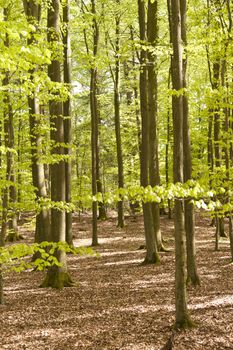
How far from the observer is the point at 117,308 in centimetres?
930

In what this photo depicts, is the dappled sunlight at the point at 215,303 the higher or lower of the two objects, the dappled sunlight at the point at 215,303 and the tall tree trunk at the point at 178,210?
the lower

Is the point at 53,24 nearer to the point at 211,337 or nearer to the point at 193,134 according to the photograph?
the point at 211,337

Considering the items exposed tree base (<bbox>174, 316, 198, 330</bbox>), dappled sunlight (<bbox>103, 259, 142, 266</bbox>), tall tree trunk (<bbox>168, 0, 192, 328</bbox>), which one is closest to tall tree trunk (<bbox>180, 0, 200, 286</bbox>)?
tall tree trunk (<bbox>168, 0, 192, 328</bbox>)

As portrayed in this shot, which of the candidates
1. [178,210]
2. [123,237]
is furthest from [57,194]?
[123,237]

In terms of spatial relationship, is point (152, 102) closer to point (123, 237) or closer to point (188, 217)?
point (188, 217)

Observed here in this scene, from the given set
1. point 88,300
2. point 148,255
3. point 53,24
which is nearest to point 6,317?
point 88,300

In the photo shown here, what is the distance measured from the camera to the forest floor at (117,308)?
718 cm

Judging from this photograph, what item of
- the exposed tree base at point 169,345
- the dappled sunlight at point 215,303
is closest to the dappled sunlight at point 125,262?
the dappled sunlight at point 215,303

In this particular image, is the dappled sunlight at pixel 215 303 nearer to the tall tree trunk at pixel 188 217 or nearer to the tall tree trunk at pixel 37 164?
the tall tree trunk at pixel 188 217

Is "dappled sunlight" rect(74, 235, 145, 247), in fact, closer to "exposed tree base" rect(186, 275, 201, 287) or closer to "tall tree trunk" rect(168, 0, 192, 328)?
"exposed tree base" rect(186, 275, 201, 287)

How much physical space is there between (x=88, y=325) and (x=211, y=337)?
2.64 meters

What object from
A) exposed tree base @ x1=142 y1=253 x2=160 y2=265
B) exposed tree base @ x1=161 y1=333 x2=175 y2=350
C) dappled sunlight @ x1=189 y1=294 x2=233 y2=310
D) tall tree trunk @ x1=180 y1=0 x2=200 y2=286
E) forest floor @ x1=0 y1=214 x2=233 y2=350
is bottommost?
forest floor @ x1=0 y1=214 x2=233 y2=350

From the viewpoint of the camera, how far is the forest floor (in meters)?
7.18

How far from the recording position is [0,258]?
5738 mm
